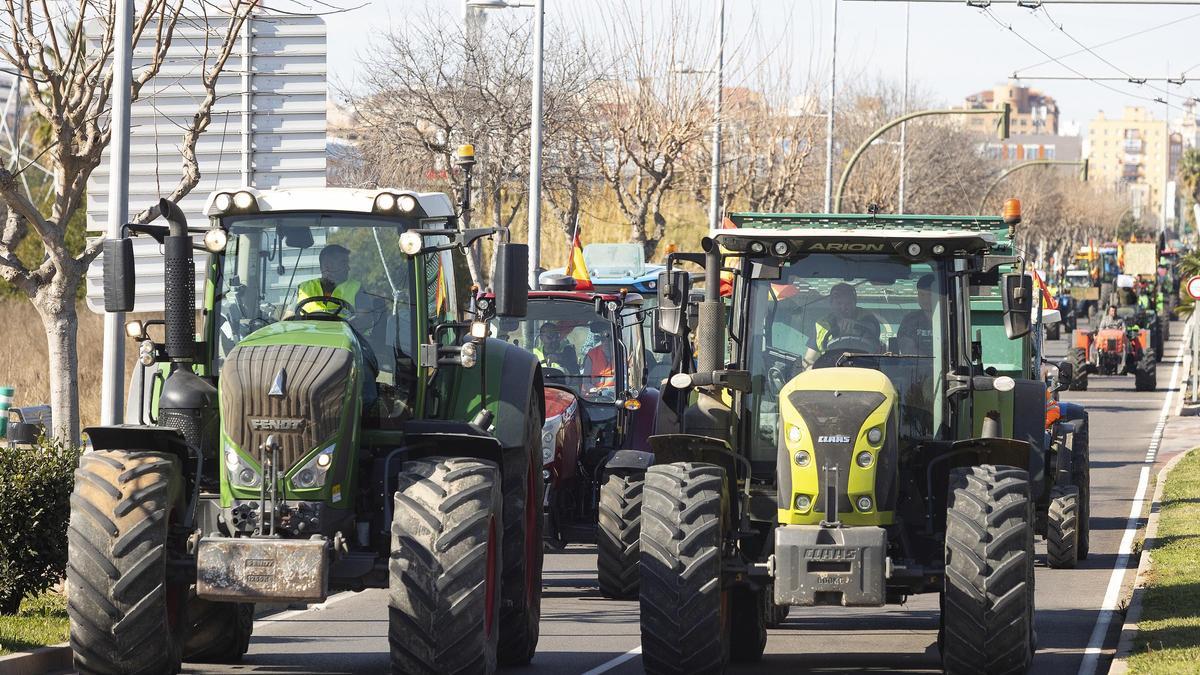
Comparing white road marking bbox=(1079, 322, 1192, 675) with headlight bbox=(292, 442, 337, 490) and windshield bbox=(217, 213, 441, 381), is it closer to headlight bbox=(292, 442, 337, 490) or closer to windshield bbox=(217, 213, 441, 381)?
windshield bbox=(217, 213, 441, 381)

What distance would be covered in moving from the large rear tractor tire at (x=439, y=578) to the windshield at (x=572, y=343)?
693 cm

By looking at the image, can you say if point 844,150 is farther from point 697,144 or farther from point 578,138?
point 578,138

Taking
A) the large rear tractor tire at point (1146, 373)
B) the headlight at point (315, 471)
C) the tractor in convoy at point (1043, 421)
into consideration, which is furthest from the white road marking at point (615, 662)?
the large rear tractor tire at point (1146, 373)

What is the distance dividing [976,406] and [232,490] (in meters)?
4.77

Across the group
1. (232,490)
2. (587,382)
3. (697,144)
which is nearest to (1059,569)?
(587,382)

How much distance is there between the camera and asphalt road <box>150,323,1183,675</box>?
10719mm

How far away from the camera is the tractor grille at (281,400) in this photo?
28.6 ft

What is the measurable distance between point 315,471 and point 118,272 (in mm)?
1535

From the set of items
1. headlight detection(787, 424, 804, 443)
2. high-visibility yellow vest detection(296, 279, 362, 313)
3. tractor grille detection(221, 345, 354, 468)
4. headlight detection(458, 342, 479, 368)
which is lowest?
headlight detection(787, 424, 804, 443)

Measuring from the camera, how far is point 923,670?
34.7 ft

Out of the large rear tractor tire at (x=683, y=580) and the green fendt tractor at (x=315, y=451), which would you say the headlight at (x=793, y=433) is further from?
the green fendt tractor at (x=315, y=451)

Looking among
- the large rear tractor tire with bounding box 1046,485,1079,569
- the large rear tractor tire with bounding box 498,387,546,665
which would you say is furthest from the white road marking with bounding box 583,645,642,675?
the large rear tractor tire with bounding box 1046,485,1079,569

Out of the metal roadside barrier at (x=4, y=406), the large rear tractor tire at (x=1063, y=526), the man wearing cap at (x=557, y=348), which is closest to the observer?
the large rear tractor tire at (x=1063, y=526)

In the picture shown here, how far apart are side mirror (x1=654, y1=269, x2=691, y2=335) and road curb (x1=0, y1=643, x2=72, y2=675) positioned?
3830 millimetres
